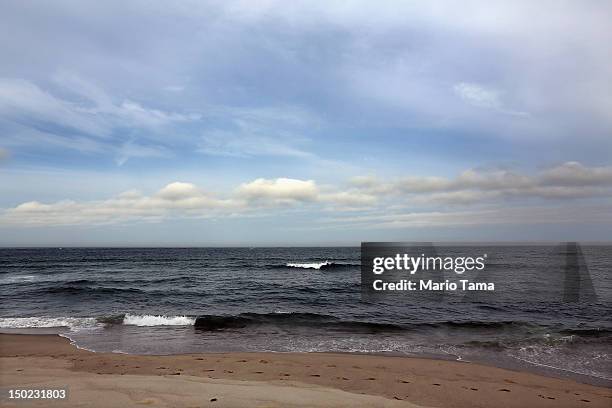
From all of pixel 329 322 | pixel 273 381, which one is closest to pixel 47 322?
pixel 329 322

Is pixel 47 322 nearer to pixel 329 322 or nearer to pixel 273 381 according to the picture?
pixel 329 322

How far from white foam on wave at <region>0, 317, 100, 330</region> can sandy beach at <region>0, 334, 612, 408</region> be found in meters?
3.15

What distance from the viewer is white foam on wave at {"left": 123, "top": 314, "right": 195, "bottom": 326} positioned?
16.1 metres

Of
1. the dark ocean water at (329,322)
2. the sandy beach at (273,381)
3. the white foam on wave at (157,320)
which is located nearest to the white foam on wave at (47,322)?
the dark ocean water at (329,322)

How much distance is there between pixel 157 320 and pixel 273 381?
34.4ft

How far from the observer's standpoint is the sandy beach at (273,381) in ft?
19.3

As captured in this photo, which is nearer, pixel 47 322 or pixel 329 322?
pixel 47 322

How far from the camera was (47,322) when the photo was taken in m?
15.9

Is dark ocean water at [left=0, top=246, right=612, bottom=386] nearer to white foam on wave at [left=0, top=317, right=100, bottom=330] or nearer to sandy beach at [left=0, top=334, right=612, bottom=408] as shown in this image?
white foam on wave at [left=0, top=317, right=100, bottom=330]

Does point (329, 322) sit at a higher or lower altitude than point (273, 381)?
lower

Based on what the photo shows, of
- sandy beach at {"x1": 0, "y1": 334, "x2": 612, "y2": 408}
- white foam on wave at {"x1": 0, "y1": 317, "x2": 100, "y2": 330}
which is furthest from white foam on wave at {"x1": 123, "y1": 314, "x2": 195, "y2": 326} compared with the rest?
sandy beach at {"x1": 0, "y1": 334, "x2": 612, "y2": 408}

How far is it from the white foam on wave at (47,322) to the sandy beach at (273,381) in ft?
10.3

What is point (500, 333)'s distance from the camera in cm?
1473

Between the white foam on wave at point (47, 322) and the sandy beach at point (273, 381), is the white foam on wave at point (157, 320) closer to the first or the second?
the white foam on wave at point (47, 322)
